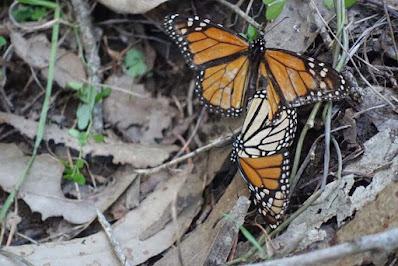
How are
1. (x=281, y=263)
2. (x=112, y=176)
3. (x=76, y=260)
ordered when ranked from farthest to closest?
(x=112, y=176), (x=76, y=260), (x=281, y=263)

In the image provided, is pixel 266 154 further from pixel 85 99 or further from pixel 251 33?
pixel 85 99

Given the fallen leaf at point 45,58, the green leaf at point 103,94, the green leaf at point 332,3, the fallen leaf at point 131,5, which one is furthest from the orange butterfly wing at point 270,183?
the fallen leaf at point 45,58

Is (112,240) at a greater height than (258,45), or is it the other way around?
(258,45)

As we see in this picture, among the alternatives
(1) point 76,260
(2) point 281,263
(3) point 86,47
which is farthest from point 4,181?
(2) point 281,263

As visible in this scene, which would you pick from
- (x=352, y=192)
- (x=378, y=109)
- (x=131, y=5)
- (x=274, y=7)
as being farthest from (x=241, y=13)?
(x=352, y=192)

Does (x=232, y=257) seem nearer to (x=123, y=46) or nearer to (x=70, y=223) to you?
(x=70, y=223)
